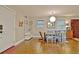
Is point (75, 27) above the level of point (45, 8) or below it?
below

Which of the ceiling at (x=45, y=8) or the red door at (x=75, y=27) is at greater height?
the ceiling at (x=45, y=8)

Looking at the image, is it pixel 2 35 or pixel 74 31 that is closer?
pixel 2 35

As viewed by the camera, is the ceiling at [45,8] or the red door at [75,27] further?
the red door at [75,27]

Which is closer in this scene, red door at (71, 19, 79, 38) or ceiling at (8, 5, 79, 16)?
ceiling at (8, 5, 79, 16)

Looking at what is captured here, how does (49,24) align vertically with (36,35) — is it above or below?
above

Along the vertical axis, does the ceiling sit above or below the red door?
above

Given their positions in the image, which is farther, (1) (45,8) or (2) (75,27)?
(2) (75,27)

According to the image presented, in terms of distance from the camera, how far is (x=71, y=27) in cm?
1403

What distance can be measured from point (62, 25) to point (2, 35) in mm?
9096
